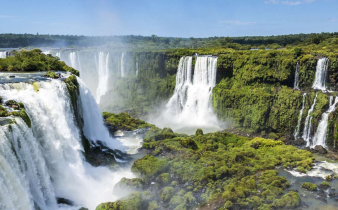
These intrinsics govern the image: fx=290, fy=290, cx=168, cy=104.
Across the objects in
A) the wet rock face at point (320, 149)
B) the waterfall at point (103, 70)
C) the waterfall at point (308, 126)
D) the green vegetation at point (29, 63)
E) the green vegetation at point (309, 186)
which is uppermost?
the green vegetation at point (29, 63)

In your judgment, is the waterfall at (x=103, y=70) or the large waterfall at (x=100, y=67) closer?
the large waterfall at (x=100, y=67)

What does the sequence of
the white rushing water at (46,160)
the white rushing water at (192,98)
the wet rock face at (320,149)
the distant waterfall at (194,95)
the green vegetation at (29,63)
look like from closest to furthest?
the white rushing water at (46,160), the green vegetation at (29,63), the wet rock face at (320,149), the white rushing water at (192,98), the distant waterfall at (194,95)

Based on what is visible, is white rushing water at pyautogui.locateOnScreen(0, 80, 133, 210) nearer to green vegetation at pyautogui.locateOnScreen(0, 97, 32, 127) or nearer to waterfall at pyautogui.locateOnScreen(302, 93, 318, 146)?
green vegetation at pyautogui.locateOnScreen(0, 97, 32, 127)

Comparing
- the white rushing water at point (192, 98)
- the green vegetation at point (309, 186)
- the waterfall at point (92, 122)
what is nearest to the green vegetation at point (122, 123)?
the waterfall at point (92, 122)

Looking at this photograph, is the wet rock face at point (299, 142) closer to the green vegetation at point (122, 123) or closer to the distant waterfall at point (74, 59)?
the green vegetation at point (122, 123)

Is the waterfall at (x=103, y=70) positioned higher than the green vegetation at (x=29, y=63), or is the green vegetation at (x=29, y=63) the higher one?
the green vegetation at (x=29, y=63)

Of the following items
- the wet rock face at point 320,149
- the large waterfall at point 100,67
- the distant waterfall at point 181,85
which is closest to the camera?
the wet rock face at point 320,149

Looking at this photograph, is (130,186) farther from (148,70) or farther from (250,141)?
(148,70)

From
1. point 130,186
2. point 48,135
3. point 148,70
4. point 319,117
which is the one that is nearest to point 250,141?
point 319,117
